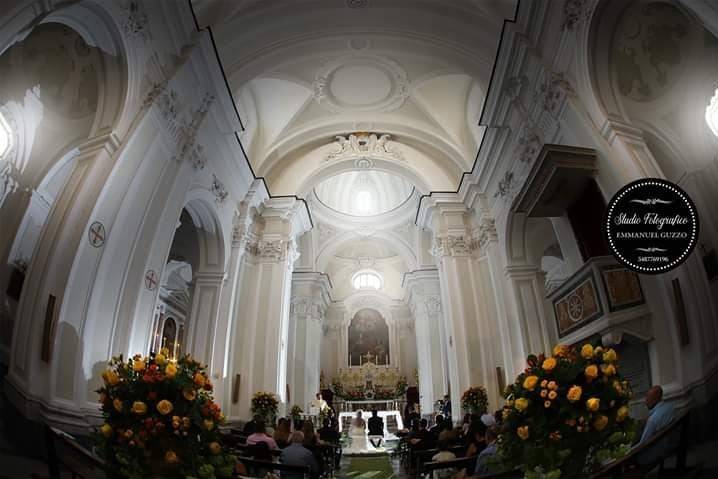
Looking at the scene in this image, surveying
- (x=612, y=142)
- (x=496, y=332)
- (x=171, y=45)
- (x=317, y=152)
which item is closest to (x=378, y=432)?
(x=496, y=332)

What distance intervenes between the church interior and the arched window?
10.6 m

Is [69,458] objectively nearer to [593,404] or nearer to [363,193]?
[593,404]

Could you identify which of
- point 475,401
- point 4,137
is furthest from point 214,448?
point 475,401

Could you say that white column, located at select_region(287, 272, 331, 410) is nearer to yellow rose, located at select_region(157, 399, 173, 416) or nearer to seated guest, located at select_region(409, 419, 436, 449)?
seated guest, located at select_region(409, 419, 436, 449)

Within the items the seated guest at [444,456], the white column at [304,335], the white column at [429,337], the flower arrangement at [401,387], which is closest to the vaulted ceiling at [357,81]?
the white column at [429,337]

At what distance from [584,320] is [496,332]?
18.0 ft

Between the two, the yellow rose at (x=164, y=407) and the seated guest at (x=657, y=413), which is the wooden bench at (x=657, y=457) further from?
the yellow rose at (x=164, y=407)

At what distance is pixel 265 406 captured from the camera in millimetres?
10188

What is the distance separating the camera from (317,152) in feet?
45.7

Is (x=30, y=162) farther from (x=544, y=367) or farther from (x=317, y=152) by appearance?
(x=317, y=152)

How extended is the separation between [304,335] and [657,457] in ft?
48.1

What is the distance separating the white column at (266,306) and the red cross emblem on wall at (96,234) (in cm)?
569

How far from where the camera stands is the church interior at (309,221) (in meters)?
3.66

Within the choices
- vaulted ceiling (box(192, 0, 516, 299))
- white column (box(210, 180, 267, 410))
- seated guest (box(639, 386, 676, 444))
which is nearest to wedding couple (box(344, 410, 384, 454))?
white column (box(210, 180, 267, 410))
